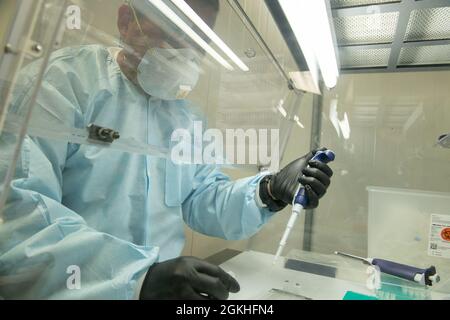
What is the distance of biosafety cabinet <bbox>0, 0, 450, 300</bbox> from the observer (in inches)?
17.0

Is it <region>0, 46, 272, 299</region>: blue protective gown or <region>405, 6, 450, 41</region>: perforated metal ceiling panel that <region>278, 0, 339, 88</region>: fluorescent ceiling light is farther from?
<region>0, 46, 272, 299</region>: blue protective gown

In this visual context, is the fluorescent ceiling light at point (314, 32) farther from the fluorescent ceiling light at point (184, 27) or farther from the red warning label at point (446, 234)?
the red warning label at point (446, 234)

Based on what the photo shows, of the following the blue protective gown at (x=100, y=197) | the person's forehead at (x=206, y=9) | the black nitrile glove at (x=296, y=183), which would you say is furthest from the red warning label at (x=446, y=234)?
the person's forehead at (x=206, y=9)

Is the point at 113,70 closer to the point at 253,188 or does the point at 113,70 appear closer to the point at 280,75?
the point at 253,188

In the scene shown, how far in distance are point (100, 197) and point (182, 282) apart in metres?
0.32

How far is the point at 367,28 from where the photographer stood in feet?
3.84

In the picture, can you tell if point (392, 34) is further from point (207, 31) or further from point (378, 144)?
point (207, 31)

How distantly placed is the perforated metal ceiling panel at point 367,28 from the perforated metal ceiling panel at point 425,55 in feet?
0.53

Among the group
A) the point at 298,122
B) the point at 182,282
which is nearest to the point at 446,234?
the point at 298,122

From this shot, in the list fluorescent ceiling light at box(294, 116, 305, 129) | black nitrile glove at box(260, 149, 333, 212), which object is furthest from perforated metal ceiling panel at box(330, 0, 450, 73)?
black nitrile glove at box(260, 149, 333, 212)

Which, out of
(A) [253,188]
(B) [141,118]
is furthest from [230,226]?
(B) [141,118]

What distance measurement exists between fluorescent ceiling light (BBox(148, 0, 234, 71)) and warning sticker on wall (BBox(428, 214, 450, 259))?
0.98m

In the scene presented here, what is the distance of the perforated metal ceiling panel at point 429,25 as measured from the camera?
3.39ft
